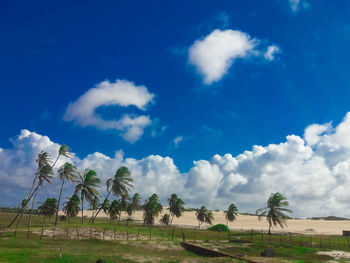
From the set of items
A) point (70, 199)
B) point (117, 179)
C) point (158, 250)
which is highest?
point (117, 179)

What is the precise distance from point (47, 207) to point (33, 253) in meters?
67.8

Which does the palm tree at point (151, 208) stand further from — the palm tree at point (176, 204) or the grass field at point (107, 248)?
the grass field at point (107, 248)

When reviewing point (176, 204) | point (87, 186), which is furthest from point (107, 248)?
point (176, 204)

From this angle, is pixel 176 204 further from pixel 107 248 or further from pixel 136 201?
pixel 107 248

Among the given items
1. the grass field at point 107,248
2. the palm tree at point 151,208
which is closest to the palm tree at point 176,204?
the palm tree at point 151,208

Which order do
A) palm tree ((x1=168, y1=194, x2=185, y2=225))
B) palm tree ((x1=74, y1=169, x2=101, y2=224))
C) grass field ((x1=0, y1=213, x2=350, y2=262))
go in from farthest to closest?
palm tree ((x1=168, y1=194, x2=185, y2=225)), palm tree ((x1=74, y1=169, x2=101, y2=224)), grass field ((x1=0, y1=213, x2=350, y2=262))

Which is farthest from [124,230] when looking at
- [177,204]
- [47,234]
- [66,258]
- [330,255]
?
[177,204]

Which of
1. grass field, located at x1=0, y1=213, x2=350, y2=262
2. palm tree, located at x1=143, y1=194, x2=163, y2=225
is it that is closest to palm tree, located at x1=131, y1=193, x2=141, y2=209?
palm tree, located at x1=143, y1=194, x2=163, y2=225

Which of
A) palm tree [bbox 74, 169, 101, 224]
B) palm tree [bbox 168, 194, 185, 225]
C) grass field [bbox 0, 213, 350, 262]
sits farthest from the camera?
palm tree [bbox 168, 194, 185, 225]

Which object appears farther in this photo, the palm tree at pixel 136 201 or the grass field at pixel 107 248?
the palm tree at pixel 136 201

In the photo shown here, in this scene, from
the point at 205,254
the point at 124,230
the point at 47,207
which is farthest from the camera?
the point at 47,207

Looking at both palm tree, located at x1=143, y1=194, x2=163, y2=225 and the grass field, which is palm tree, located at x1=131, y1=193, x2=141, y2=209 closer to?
palm tree, located at x1=143, y1=194, x2=163, y2=225

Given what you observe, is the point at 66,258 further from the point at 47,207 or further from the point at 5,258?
the point at 47,207

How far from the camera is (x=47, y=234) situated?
46.0 m
